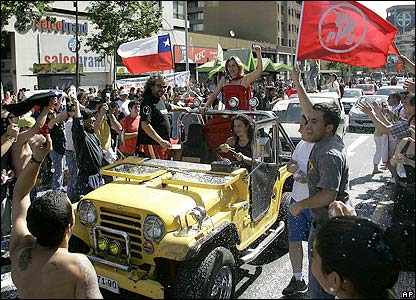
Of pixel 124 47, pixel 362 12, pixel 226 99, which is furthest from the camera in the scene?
pixel 124 47

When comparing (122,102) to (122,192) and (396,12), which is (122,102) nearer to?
(122,192)

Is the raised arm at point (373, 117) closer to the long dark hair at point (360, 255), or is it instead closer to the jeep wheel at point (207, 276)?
the jeep wheel at point (207, 276)

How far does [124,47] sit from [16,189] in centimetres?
816

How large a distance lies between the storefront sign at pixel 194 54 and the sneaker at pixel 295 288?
2768 cm

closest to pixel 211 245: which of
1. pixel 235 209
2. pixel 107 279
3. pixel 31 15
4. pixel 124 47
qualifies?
pixel 235 209

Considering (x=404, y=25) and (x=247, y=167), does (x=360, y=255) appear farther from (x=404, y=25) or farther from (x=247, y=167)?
(x=247, y=167)


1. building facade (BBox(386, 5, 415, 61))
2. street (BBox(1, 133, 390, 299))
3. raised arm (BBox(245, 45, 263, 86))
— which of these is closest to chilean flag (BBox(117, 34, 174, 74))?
raised arm (BBox(245, 45, 263, 86))

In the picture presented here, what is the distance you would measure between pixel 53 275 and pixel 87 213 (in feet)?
6.79

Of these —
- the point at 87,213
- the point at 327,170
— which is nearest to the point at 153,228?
the point at 87,213

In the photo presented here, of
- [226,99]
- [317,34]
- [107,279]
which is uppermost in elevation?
[317,34]

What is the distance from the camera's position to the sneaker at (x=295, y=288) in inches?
169

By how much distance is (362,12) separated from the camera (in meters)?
3.22

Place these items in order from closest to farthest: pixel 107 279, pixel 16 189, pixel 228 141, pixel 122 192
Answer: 1. pixel 16 189
2. pixel 107 279
3. pixel 122 192
4. pixel 228 141

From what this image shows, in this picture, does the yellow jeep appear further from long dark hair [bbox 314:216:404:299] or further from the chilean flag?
the chilean flag
